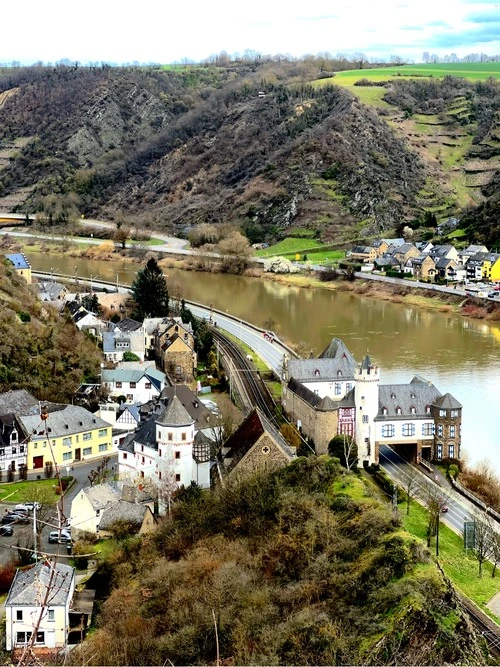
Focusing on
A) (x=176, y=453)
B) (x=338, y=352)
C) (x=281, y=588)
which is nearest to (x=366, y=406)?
(x=338, y=352)

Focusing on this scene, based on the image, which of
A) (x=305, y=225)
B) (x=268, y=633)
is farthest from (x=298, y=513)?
(x=305, y=225)

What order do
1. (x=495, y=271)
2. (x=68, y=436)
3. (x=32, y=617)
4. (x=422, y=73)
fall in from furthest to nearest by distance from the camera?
(x=422, y=73) < (x=495, y=271) < (x=68, y=436) < (x=32, y=617)

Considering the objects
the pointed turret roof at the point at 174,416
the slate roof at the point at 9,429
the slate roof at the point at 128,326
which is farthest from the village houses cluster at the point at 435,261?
the pointed turret roof at the point at 174,416

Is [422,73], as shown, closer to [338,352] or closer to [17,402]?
[338,352]

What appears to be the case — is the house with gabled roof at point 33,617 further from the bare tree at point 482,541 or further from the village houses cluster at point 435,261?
the village houses cluster at point 435,261

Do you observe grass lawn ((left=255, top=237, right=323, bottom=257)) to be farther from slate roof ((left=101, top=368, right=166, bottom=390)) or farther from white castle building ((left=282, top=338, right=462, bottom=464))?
white castle building ((left=282, top=338, right=462, bottom=464))

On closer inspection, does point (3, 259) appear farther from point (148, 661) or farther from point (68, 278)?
point (148, 661)
